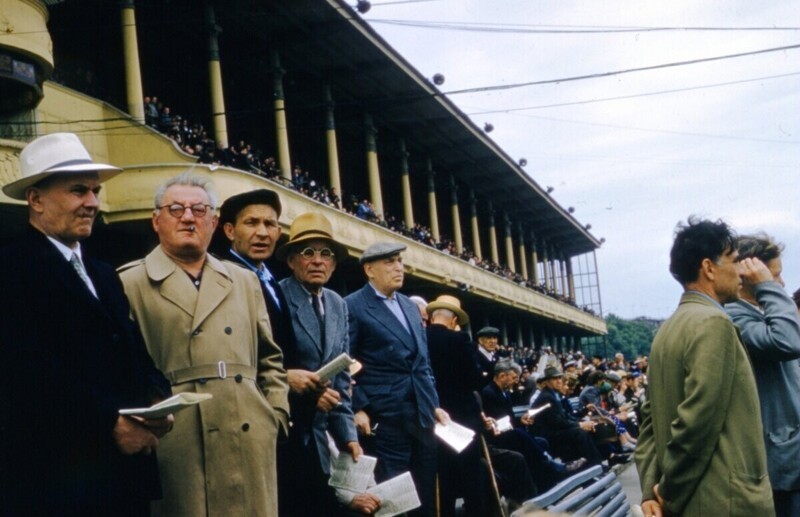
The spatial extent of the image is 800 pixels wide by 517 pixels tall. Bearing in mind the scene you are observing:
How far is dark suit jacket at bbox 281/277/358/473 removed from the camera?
5.05 m

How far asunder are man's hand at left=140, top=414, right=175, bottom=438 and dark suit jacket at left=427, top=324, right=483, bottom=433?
13.8 ft

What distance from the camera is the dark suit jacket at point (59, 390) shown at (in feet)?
10.5

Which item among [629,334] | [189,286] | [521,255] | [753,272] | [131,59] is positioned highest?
[131,59]

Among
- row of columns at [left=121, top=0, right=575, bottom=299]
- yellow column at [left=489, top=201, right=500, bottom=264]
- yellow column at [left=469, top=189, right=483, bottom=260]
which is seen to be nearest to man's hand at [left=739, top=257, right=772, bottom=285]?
row of columns at [left=121, top=0, right=575, bottom=299]

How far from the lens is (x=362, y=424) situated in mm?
5910

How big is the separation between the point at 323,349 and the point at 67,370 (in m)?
2.12

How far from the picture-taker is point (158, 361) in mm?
3979

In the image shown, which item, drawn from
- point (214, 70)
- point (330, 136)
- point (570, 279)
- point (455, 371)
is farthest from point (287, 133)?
point (570, 279)

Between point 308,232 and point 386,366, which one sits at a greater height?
point 308,232

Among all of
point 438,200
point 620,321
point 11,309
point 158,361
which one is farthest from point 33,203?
point 620,321

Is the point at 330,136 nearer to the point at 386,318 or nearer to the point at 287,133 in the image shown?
the point at 287,133

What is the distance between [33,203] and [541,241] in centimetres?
6777

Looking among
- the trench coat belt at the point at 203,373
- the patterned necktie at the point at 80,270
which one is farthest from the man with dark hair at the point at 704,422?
the patterned necktie at the point at 80,270

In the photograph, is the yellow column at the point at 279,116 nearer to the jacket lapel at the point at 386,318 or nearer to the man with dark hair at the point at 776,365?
the jacket lapel at the point at 386,318
